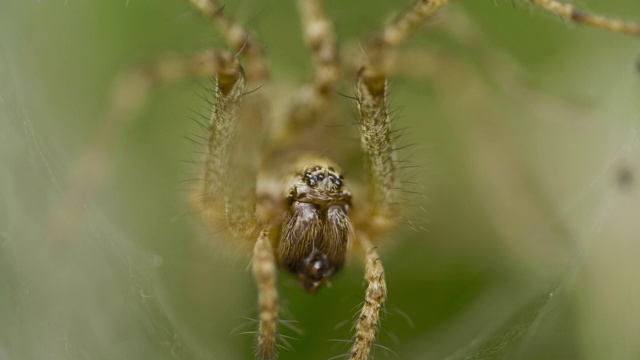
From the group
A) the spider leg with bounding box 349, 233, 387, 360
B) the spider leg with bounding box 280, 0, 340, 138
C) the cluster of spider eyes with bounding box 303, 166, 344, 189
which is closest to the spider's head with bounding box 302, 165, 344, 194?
the cluster of spider eyes with bounding box 303, 166, 344, 189

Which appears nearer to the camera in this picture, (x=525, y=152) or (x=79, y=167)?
(x=79, y=167)

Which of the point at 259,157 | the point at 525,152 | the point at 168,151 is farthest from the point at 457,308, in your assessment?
the point at 168,151

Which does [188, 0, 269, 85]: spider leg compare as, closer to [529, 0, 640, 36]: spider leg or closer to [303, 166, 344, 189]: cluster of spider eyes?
[303, 166, 344, 189]: cluster of spider eyes

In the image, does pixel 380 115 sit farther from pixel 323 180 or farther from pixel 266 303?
pixel 266 303

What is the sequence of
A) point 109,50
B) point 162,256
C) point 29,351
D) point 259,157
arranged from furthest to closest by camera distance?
point 109,50
point 162,256
point 259,157
point 29,351

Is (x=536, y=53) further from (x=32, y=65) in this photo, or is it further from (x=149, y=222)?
(x=32, y=65)

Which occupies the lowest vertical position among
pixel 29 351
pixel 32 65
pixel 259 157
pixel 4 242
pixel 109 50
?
pixel 29 351

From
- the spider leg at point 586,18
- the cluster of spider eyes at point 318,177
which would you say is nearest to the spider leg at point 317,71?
the cluster of spider eyes at point 318,177

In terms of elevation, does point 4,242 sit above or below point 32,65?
below
